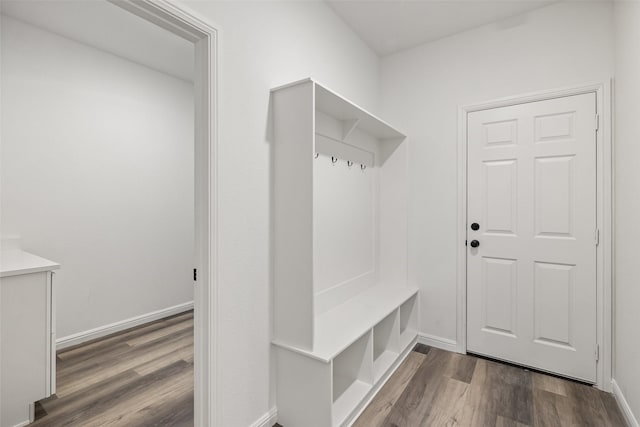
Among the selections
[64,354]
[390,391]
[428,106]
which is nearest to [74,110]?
[64,354]

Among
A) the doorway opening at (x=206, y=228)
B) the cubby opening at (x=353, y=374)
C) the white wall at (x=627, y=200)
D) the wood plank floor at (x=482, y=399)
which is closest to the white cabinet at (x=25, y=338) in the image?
the doorway opening at (x=206, y=228)

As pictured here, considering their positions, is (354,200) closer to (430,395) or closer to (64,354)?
(430,395)

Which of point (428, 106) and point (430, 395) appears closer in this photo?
point (430, 395)

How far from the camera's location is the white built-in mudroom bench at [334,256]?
5.34 ft

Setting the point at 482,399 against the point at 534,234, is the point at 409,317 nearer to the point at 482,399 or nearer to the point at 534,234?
the point at 482,399

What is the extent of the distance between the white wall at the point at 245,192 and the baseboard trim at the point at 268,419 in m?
0.03

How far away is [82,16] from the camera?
232 centimetres

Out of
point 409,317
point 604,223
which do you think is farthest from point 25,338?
point 604,223

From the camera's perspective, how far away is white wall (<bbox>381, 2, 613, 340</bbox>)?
7.16 ft

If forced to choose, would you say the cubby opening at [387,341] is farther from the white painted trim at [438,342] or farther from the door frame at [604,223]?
the door frame at [604,223]

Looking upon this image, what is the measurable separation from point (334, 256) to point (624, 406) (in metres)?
1.92

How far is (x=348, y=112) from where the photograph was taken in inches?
84.0

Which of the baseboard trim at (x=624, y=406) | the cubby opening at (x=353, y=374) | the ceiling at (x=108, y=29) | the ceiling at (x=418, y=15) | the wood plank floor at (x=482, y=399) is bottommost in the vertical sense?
the wood plank floor at (x=482, y=399)

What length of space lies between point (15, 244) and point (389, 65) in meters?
3.48
